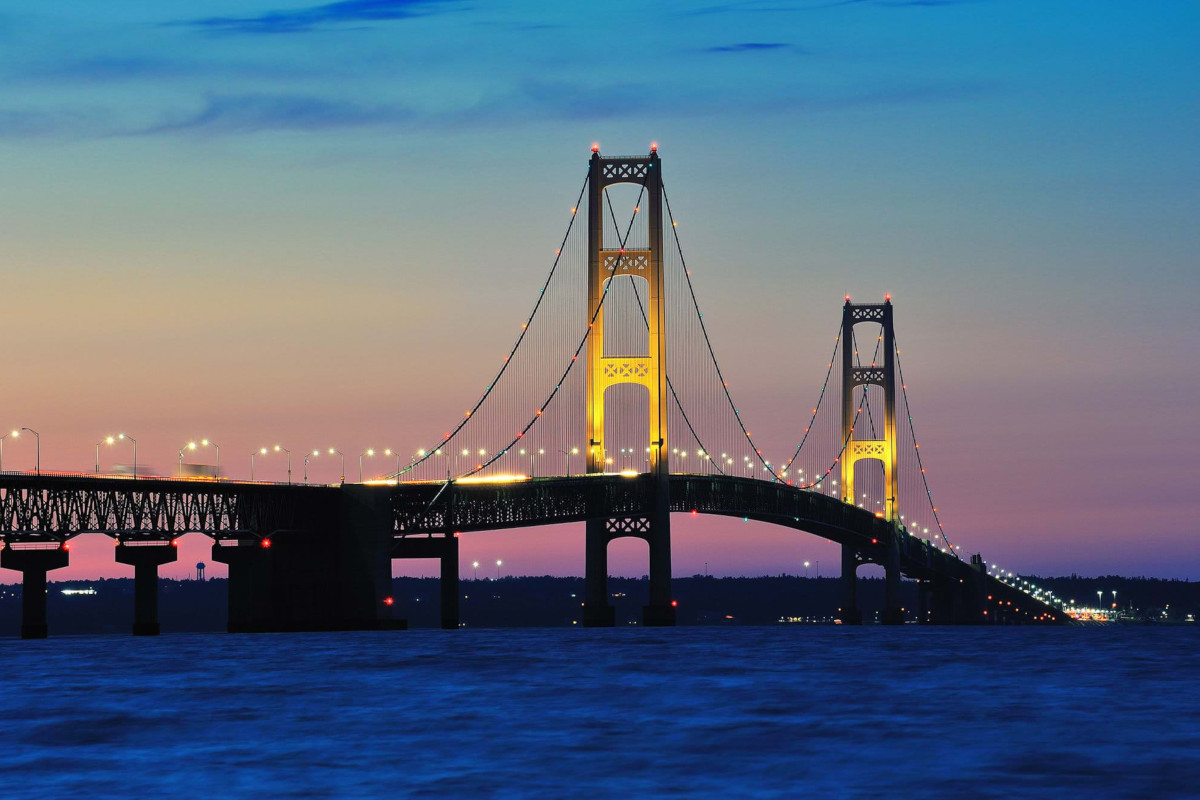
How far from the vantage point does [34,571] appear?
98.0 m

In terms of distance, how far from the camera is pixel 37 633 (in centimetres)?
10050

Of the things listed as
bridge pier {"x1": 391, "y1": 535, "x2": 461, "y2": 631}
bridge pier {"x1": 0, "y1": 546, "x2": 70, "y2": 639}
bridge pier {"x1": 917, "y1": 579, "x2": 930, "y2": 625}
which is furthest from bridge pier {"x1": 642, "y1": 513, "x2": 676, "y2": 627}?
bridge pier {"x1": 917, "y1": 579, "x2": 930, "y2": 625}

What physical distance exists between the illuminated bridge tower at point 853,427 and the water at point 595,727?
8940cm

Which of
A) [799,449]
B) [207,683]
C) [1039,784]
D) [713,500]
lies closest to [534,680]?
[207,683]

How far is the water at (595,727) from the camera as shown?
30.8 meters

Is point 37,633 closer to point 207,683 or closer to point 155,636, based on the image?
point 155,636

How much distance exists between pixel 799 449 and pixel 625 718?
353 ft

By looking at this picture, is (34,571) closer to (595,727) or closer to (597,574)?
(597,574)

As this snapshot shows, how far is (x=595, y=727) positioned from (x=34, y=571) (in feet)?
213

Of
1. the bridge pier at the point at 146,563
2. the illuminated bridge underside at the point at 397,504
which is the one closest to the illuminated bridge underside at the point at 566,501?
the illuminated bridge underside at the point at 397,504

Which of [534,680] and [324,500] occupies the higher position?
[324,500]

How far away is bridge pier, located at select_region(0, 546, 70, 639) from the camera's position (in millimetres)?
95812

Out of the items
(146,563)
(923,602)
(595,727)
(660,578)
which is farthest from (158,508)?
(923,602)

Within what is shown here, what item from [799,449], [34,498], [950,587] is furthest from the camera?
[950,587]
